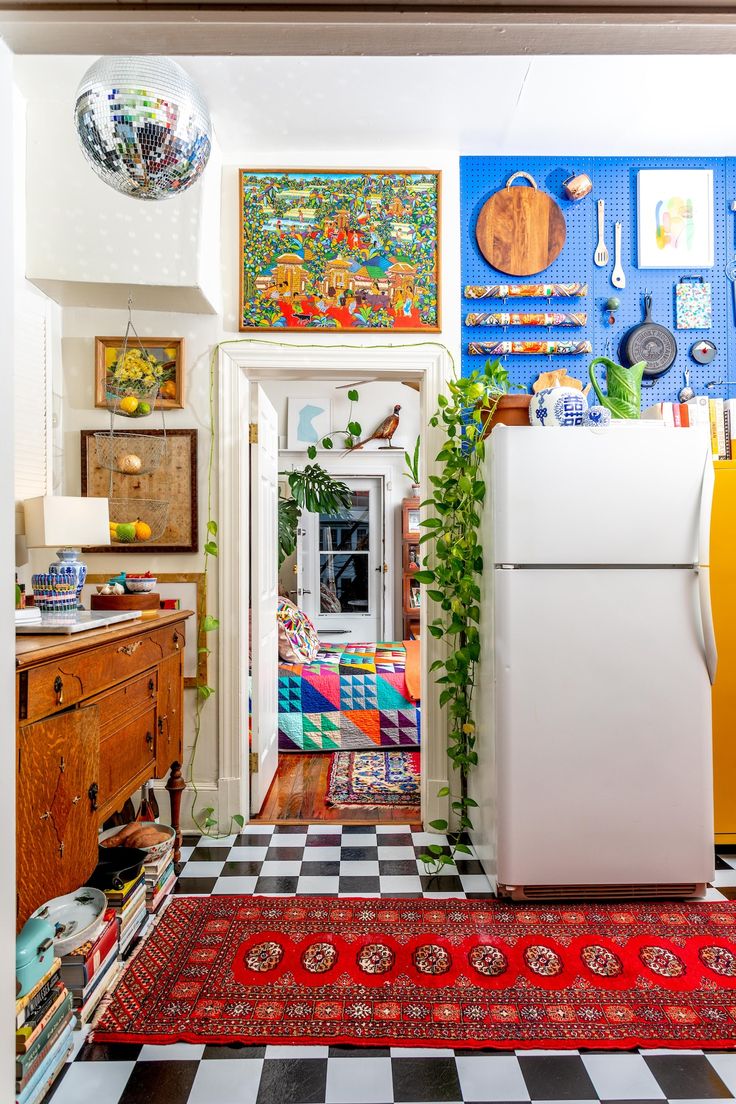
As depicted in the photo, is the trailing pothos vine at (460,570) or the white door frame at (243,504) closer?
the trailing pothos vine at (460,570)

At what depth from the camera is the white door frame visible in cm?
288

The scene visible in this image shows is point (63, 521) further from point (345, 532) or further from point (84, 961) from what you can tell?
point (345, 532)

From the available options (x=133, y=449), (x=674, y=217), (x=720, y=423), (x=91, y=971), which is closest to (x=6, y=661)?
(x=91, y=971)

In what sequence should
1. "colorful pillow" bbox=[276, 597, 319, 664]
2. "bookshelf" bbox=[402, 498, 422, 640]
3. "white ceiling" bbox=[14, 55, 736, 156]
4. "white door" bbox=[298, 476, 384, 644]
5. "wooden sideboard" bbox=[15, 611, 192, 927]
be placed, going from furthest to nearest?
"white door" bbox=[298, 476, 384, 644] → "bookshelf" bbox=[402, 498, 422, 640] → "colorful pillow" bbox=[276, 597, 319, 664] → "white ceiling" bbox=[14, 55, 736, 156] → "wooden sideboard" bbox=[15, 611, 192, 927]

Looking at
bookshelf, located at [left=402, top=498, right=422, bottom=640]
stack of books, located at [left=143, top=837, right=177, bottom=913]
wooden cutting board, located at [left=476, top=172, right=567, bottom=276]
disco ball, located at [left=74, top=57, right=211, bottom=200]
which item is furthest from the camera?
bookshelf, located at [left=402, top=498, right=422, bottom=640]

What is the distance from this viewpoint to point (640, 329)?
2.94 metres

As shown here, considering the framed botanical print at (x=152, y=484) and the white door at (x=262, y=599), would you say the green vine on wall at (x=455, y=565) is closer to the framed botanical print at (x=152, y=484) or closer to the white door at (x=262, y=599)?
the framed botanical print at (x=152, y=484)

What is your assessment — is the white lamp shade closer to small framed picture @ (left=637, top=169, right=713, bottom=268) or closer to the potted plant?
the potted plant

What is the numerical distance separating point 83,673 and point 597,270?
8.68 feet

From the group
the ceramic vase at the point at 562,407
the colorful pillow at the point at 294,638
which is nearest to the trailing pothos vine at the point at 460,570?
the ceramic vase at the point at 562,407

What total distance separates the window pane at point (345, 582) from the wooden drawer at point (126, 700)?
13.5 feet

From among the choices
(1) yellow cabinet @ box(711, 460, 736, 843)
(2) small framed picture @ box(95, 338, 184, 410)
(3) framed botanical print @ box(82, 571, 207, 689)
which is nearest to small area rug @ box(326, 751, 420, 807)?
(3) framed botanical print @ box(82, 571, 207, 689)

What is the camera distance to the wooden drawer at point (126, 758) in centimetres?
177

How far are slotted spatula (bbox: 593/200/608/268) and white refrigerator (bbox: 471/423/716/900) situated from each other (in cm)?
108
